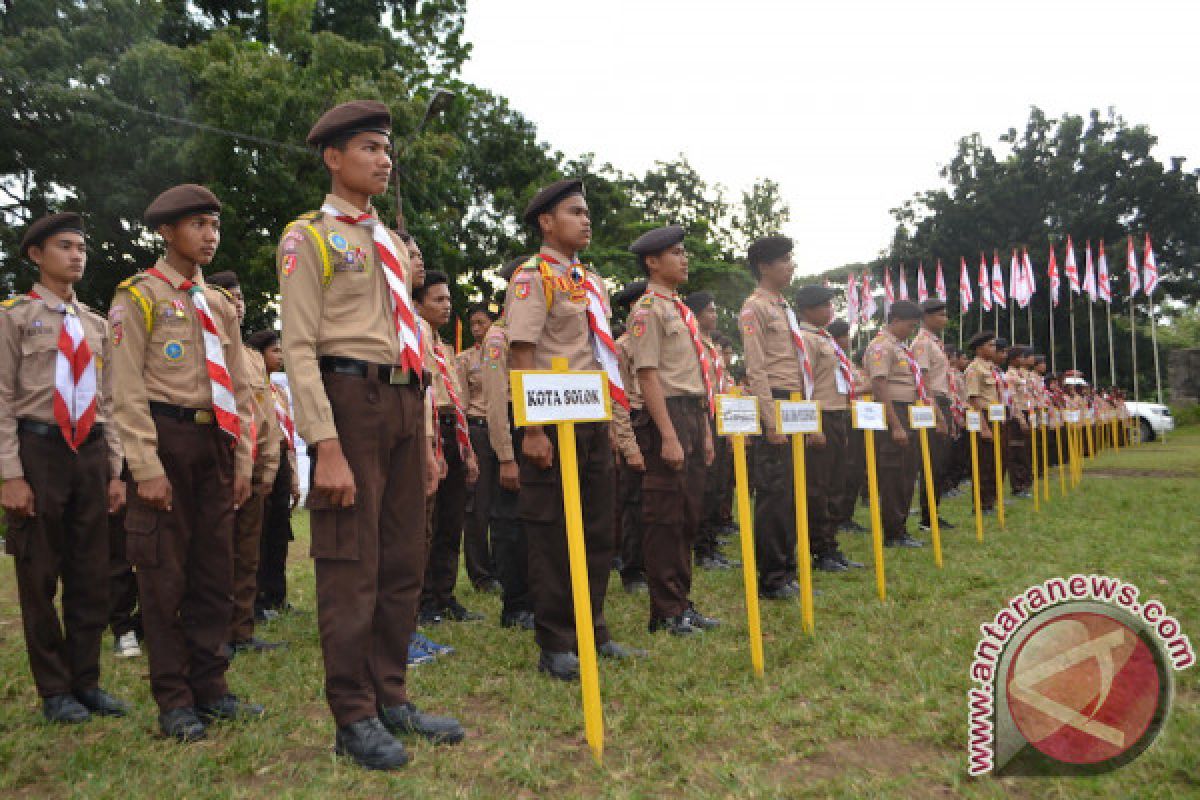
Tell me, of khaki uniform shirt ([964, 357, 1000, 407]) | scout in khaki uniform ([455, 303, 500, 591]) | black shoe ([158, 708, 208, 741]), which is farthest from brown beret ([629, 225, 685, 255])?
khaki uniform shirt ([964, 357, 1000, 407])

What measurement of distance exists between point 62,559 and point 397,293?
201cm

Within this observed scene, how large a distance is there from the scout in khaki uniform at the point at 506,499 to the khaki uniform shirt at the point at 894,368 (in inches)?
159

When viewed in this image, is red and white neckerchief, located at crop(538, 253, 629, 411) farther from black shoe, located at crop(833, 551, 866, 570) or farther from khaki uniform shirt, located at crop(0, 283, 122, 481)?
black shoe, located at crop(833, 551, 866, 570)

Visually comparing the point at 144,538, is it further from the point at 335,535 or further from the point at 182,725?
the point at 335,535

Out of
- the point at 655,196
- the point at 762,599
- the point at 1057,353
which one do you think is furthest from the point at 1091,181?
the point at 762,599

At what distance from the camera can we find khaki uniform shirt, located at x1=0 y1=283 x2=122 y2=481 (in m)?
3.61

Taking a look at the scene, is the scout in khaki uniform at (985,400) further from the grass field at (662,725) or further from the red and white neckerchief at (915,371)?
the grass field at (662,725)

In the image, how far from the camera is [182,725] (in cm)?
330

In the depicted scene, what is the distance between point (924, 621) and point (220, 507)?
3630mm

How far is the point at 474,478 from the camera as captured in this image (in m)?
5.78

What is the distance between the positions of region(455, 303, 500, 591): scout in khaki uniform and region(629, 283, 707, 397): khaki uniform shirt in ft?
6.29

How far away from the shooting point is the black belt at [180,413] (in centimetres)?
343

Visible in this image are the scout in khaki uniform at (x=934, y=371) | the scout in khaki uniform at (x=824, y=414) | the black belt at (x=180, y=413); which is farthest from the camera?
the scout in khaki uniform at (x=934, y=371)

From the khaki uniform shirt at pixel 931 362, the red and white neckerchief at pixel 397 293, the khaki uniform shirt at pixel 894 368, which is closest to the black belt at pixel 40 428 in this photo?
the red and white neckerchief at pixel 397 293
